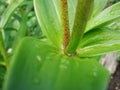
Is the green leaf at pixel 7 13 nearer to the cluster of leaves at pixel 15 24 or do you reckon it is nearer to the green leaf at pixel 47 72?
the cluster of leaves at pixel 15 24

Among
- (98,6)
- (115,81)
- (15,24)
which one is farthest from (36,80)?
(115,81)

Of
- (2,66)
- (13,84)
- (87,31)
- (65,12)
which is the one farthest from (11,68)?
(2,66)

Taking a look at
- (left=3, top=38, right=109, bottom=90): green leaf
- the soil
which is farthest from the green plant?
the soil

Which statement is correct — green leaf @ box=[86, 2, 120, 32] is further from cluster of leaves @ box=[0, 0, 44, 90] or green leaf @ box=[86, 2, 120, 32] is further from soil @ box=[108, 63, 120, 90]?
soil @ box=[108, 63, 120, 90]

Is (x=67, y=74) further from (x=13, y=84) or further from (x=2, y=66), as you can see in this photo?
(x=2, y=66)

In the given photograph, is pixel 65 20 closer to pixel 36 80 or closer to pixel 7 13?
pixel 36 80

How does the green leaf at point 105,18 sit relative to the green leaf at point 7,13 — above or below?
below

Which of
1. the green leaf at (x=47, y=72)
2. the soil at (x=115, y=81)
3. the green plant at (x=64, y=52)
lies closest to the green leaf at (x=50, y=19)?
the green plant at (x=64, y=52)
